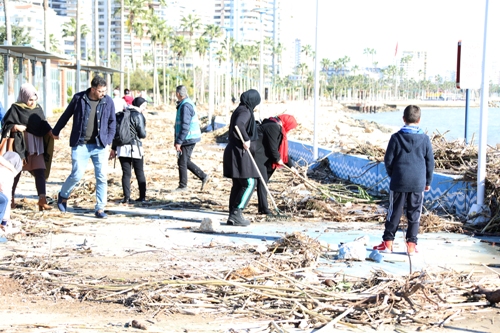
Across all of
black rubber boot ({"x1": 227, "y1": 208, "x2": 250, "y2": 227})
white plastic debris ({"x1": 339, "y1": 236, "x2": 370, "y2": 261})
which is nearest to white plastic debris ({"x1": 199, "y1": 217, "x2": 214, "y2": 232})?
black rubber boot ({"x1": 227, "y1": 208, "x2": 250, "y2": 227})

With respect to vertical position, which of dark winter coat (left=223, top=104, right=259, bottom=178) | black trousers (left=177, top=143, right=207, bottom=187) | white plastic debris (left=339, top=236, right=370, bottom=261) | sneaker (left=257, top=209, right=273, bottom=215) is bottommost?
sneaker (left=257, top=209, right=273, bottom=215)

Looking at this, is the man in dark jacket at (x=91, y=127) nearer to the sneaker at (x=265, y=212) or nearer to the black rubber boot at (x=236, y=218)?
the black rubber boot at (x=236, y=218)

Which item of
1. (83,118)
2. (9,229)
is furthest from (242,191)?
(9,229)

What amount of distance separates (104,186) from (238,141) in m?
2.16

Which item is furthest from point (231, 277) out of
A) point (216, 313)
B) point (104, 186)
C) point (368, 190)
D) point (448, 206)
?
point (368, 190)

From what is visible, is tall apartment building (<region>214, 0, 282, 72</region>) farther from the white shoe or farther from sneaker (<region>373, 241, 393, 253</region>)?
sneaker (<region>373, 241, 393, 253</region>)

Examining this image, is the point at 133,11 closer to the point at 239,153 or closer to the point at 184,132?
the point at 184,132

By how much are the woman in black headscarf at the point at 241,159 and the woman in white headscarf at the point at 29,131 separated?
2748 mm

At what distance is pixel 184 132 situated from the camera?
12.9 m

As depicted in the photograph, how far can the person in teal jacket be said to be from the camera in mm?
12961

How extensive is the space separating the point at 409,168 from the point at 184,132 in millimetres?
5883

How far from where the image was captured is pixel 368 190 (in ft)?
43.9

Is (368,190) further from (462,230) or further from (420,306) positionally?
(420,306)

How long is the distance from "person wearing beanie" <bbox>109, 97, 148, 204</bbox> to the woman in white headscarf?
1567 mm
